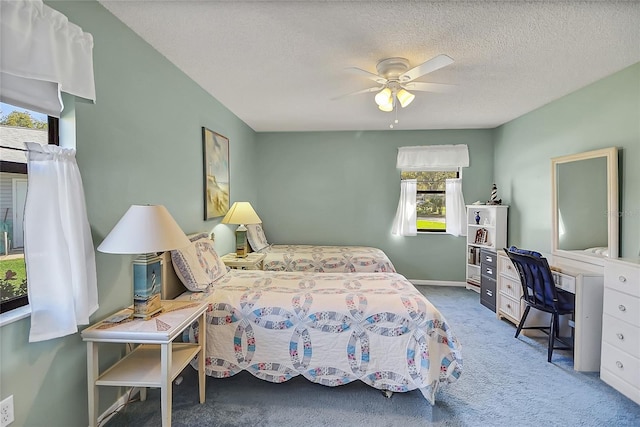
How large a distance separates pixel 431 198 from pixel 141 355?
4464 millimetres

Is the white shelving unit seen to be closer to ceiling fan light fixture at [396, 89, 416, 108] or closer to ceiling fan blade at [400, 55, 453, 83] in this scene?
ceiling fan light fixture at [396, 89, 416, 108]

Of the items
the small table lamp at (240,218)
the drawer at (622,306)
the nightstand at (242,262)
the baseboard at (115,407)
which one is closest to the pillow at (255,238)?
the small table lamp at (240,218)

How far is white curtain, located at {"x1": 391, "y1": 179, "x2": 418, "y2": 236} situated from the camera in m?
4.87

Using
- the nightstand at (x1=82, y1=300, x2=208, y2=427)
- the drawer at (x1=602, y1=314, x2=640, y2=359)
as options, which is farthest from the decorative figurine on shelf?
the nightstand at (x1=82, y1=300, x2=208, y2=427)

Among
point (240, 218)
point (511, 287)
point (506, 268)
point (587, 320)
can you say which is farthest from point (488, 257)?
point (240, 218)

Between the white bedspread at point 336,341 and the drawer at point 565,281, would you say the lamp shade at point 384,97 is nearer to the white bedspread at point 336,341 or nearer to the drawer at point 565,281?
the white bedspread at point 336,341

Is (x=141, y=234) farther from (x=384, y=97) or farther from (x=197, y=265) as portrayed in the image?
(x=384, y=97)

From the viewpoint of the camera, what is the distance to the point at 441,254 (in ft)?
16.1

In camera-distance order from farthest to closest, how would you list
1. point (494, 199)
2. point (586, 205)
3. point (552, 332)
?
point (494, 199), point (586, 205), point (552, 332)

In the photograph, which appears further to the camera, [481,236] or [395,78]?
[481,236]

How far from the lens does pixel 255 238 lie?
4344 millimetres

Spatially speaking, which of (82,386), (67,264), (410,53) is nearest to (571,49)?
(410,53)

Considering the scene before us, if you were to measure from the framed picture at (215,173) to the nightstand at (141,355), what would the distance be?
1584 millimetres

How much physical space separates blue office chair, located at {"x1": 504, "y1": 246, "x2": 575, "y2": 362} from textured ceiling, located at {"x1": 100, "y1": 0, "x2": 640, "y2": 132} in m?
1.64
